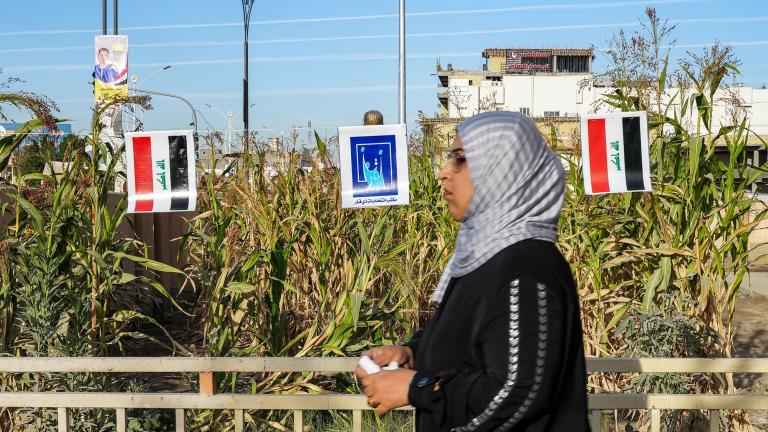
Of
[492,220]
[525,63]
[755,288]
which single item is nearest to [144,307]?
[492,220]

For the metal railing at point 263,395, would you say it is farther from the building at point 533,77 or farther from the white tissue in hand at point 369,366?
the building at point 533,77

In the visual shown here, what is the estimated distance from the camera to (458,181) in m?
1.99

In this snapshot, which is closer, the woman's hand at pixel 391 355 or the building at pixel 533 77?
the woman's hand at pixel 391 355

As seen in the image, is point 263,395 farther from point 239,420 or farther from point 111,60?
point 111,60

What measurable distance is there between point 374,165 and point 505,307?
10.7 ft

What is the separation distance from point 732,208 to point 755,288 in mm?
8122

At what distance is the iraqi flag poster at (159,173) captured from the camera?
4.85 m

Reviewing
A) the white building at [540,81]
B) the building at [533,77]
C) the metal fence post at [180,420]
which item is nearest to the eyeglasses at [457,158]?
the metal fence post at [180,420]

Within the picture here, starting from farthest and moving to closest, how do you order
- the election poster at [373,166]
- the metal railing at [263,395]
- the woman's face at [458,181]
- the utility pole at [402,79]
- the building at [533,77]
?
the building at [533,77] → the utility pole at [402,79] → the election poster at [373,166] → the metal railing at [263,395] → the woman's face at [458,181]

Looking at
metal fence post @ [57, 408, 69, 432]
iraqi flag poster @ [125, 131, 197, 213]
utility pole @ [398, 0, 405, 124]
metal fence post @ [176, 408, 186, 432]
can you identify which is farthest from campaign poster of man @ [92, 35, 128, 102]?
metal fence post @ [176, 408, 186, 432]

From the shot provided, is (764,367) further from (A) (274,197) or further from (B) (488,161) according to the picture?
(A) (274,197)

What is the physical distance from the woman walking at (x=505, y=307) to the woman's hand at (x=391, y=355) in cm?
18

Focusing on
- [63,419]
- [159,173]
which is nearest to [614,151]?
[159,173]

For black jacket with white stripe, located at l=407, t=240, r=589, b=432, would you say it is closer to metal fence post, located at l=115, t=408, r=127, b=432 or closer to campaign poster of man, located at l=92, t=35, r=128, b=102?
metal fence post, located at l=115, t=408, r=127, b=432
